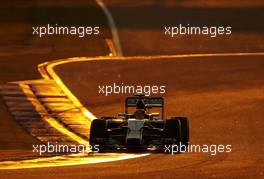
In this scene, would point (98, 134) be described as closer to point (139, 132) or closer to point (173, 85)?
point (139, 132)

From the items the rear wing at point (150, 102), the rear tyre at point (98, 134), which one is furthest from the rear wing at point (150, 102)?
the rear tyre at point (98, 134)

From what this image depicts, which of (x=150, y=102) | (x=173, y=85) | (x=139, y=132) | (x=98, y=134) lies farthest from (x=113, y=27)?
(x=139, y=132)

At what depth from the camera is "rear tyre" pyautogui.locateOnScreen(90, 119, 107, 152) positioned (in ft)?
99.9

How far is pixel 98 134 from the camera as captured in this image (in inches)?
1209

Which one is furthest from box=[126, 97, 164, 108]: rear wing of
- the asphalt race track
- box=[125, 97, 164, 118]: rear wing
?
the asphalt race track

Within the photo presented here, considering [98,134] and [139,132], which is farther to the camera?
[98,134]

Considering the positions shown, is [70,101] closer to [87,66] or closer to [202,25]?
[87,66]

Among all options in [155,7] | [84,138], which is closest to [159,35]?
[155,7]

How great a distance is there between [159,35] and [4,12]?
15546 mm

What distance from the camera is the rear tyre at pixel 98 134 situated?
3044 cm

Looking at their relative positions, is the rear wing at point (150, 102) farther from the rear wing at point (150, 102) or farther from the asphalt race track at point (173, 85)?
the asphalt race track at point (173, 85)

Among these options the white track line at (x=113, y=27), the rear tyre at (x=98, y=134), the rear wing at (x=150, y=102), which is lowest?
the rear tyre at (x=98, y=134)

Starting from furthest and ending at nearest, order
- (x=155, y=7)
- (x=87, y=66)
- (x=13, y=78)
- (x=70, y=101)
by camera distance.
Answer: (x=155, y=7), (x=87, y=66), (x=13, y=78), (x=70, y=101)

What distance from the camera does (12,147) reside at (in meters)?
38.2
